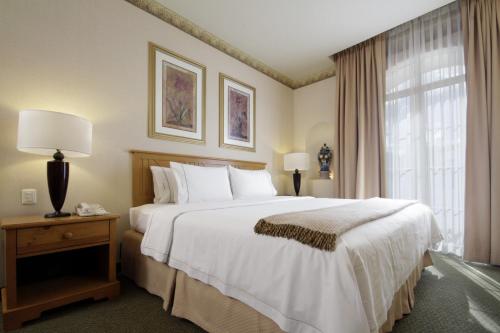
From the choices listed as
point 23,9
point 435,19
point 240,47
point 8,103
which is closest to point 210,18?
point 240,47

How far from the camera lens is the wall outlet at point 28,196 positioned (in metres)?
1.79

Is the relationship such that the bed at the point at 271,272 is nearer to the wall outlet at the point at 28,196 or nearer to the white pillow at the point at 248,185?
the wall outlet at the point at 28,196

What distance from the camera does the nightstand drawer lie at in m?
1.42

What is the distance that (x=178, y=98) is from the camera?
2.82 meters

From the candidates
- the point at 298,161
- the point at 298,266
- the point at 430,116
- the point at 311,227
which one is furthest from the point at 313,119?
the point at 298,266

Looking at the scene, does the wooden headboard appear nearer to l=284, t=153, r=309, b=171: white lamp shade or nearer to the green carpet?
the green carpet

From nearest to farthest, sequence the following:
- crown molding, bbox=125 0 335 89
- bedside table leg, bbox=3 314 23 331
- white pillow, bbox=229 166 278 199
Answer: bedside table leg, bbox=3 314 23 331, crown molding, bbox=125 0 335 89, white pillow, bbox=229 166 278 199

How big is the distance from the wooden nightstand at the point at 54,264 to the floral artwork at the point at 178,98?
137cm

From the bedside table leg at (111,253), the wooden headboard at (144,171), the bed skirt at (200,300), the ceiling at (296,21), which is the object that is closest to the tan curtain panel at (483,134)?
the ceiling at (296,21)

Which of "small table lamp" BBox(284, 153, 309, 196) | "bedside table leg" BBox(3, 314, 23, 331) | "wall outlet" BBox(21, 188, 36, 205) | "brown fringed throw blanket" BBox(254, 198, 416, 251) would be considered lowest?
"bedside table leg" BBox(3, 314, 23, 331)

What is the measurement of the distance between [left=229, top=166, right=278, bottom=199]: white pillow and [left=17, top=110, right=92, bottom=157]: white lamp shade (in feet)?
5.20

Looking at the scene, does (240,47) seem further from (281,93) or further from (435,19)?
(435,19)

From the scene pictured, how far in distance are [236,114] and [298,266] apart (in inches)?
113

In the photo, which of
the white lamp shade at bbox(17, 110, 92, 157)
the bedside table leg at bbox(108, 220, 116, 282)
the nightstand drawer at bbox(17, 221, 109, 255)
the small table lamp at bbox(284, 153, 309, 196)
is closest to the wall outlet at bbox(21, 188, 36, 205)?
the white lamp shade at bbox(17, 110, 92, 157)
